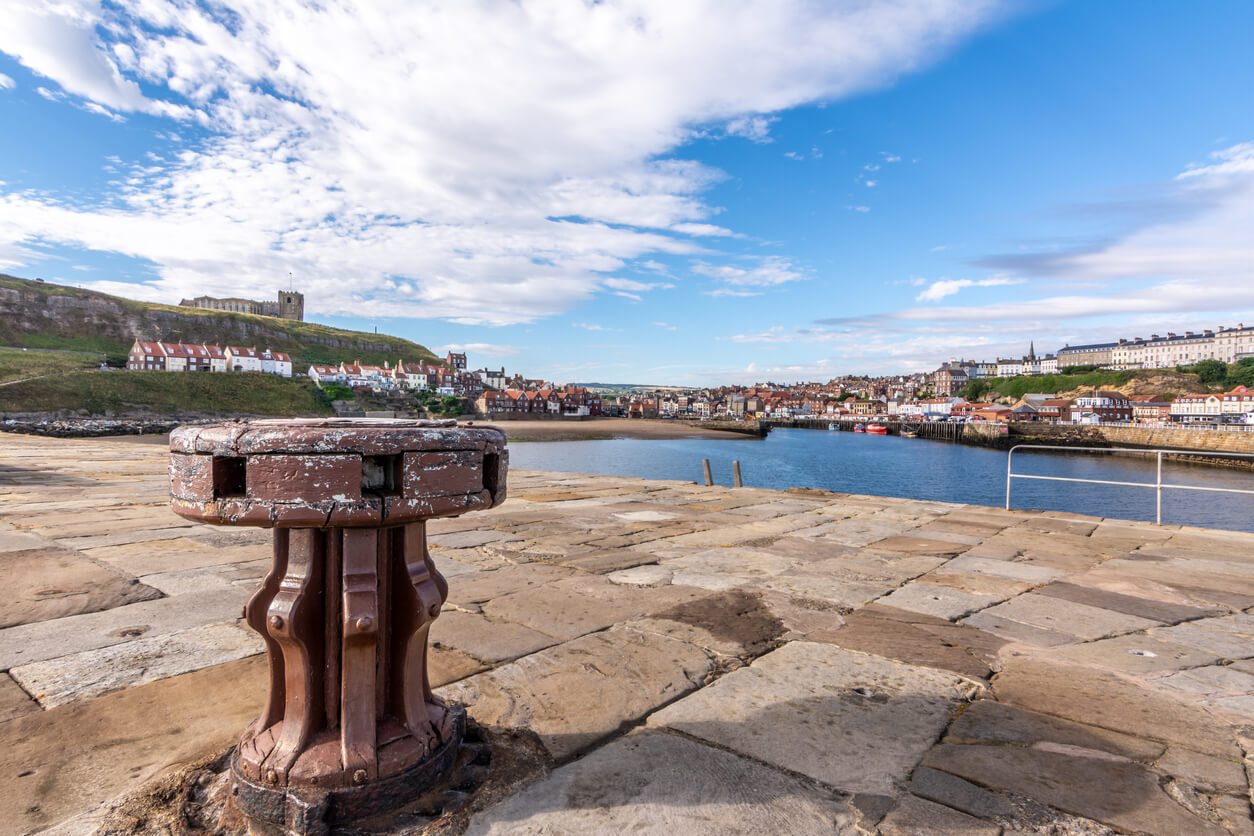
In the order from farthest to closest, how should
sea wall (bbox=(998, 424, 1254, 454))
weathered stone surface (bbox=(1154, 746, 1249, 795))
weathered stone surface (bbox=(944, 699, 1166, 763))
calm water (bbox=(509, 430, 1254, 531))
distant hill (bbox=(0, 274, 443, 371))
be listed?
1. distant hill (bbox=(0, 274, 443, 371))
2. sea wall (bbox=(998, 424, 1254, 454))
3. calm water (bbox=(509, 430, 1254, 531))
4. weathered stone surface (bbox=(944, 699, 1166, 763))
5. weathered stone surface (bbox=(1154, 746, 1249, 795))

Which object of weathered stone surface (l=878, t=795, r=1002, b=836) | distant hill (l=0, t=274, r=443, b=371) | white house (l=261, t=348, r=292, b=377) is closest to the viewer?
weathered stone surface (l=878, t=795, r=1002, b=836)

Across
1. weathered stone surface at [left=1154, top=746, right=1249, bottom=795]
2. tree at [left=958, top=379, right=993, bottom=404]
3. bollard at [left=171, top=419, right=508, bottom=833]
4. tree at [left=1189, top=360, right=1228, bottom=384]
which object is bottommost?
weathered stone surface at [left=1154, top=746, right=1249, bottom=795]

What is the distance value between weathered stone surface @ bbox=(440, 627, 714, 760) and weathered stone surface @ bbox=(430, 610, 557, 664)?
0.13 meters

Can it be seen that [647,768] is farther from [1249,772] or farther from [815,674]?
[1249,772]

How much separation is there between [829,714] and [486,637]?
191 cm

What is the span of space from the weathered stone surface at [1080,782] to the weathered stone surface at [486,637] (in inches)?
79.3

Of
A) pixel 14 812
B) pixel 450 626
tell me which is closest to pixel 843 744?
pixel 450 626

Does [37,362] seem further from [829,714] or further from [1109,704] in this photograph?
[1109,704]

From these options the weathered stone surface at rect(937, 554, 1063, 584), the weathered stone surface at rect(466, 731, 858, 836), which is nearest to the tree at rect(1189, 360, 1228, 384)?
the weathered stone surface at rect(937, 554, 1063, 584)

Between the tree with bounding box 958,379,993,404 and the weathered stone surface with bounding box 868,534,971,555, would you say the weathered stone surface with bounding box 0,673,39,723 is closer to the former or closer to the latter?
the weathered stone surface with bounding box 868,534,971,555

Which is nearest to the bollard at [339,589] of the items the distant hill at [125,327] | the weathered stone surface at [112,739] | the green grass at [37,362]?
the weathered stone surface at [112,739]

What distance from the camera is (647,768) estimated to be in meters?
2.16

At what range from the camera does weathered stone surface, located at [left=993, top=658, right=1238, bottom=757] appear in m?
2.49

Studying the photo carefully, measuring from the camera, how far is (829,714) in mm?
2627
